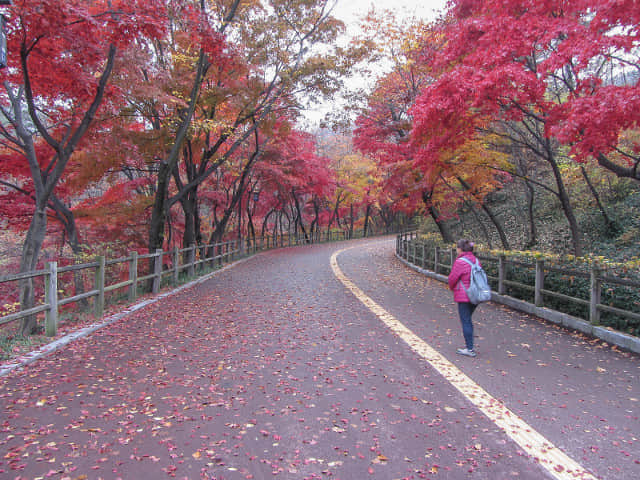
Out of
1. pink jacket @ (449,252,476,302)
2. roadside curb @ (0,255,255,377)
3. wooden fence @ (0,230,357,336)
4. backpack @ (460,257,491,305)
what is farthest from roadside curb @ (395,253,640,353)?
wooden fence @ (0,230,357,336)

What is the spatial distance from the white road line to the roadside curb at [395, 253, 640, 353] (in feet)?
8.64

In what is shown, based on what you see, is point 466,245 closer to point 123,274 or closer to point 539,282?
point 539,282

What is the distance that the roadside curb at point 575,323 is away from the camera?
5608mm

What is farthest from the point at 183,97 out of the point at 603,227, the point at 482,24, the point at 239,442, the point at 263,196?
Answer: the point at 263,196

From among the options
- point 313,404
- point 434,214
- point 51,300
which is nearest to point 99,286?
point 51,300

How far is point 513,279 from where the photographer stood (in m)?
9.23

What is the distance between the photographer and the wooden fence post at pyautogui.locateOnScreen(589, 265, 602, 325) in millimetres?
6332

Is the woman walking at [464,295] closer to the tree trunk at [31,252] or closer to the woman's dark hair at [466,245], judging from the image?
the woman's dark hair at [466,245]

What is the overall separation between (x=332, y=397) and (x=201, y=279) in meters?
9.81

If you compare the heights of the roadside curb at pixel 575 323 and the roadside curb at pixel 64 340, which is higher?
the roadside curb at pixel 575 323

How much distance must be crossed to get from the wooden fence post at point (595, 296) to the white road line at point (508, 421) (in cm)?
276

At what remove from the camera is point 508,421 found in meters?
3.50

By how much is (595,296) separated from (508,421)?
3970mm

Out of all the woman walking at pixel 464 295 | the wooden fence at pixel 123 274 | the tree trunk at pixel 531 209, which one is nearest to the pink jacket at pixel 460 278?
the woman walking at pixel 464 295
